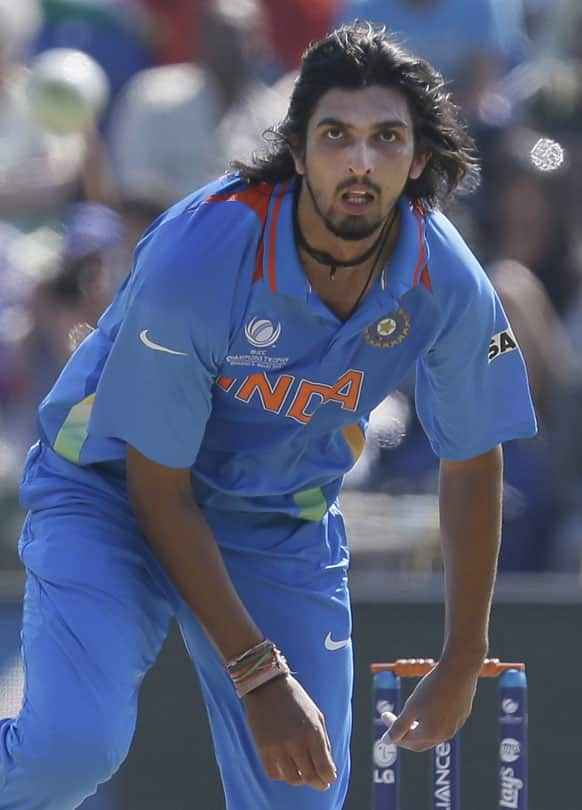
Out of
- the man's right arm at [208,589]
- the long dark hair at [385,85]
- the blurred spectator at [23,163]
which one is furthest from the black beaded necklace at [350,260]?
the blurred spectator at [23,163]

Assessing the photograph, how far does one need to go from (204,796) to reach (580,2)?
372 centimetres

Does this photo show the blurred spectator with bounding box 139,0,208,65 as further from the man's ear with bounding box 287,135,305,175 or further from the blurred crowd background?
the man's ear with bounding box 287,135,305,175

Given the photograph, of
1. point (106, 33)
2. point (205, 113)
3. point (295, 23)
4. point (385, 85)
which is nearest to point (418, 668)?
point (385, 85)

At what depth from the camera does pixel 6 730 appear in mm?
3094

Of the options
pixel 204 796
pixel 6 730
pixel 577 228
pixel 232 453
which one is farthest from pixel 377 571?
pixel 6 730

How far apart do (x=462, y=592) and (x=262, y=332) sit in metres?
0.77

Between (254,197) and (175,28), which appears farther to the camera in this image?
(175,28)

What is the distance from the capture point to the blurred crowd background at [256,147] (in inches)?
218

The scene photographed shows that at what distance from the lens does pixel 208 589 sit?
3100 millimetres

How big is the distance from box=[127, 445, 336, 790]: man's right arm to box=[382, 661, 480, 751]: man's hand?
0.37 m

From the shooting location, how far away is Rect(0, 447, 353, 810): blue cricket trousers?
3006 mm

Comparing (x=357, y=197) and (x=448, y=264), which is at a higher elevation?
(x=357, y=197)

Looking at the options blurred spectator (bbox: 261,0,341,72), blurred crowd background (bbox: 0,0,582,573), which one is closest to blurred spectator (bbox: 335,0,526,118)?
blurred crowd background (bbox: 0,0,582,573)

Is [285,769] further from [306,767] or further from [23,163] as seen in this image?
[23,163]
